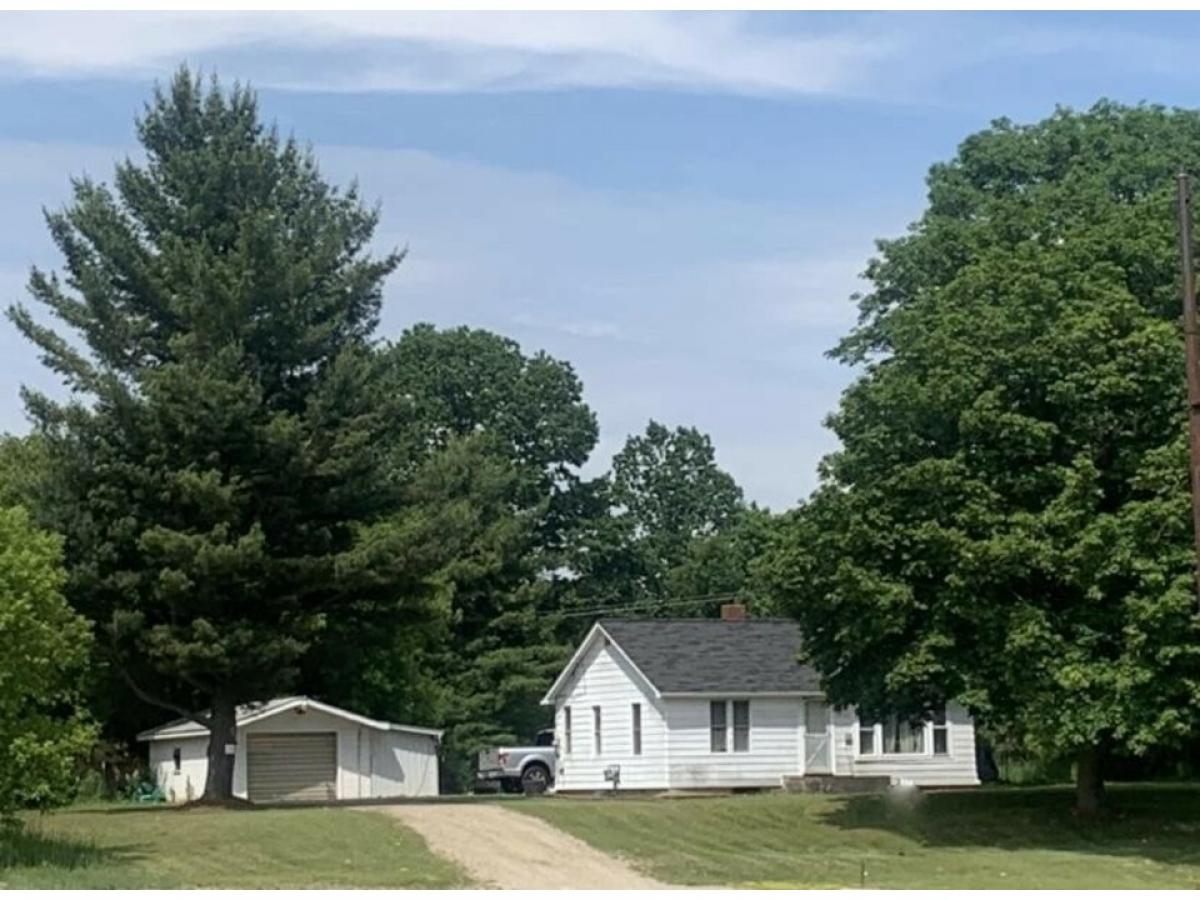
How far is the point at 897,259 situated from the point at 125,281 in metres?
19.3

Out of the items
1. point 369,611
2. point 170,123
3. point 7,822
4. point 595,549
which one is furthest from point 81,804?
point 595,549

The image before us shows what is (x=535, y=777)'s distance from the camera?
65500 mm

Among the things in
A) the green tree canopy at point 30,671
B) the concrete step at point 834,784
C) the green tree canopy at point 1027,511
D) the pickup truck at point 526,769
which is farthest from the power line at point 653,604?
the green tree canopy at point 30,671

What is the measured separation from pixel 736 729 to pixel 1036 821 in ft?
55.4

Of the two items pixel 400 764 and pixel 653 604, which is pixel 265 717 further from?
pixel 653 604

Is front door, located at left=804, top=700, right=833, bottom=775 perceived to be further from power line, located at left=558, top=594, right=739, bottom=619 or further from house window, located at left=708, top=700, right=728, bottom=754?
power line, located at left=558, top=594, right=739, bottom=619

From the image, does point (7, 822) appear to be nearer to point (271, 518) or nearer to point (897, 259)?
point (271, 518)

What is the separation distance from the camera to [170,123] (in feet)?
151

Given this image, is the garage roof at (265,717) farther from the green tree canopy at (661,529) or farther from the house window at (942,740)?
the green tree canopy at (661,529)

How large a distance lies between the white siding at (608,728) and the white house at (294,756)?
18.7 feet

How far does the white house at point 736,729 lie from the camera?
55250 mm

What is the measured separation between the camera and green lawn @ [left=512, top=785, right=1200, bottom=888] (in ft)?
102

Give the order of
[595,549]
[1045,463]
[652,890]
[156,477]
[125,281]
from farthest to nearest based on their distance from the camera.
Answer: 1. [595,549]
2. [125,281]
3. [156,477]
4. [1045,463]
5. [652,890]

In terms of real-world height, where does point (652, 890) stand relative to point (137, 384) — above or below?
below
